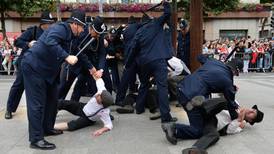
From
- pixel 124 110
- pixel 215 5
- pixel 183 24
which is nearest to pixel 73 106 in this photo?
pixel 124 110

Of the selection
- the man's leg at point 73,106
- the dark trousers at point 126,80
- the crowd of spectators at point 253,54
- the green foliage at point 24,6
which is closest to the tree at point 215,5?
the crowd of spectators at point 253,54

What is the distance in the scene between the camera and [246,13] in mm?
30562

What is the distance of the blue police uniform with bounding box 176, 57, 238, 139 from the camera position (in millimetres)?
5242

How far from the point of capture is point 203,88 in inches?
209

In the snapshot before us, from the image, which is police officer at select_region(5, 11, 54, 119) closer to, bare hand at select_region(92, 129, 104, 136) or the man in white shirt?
the man in white shirt

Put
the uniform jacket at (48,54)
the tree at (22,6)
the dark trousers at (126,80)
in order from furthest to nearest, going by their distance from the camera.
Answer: the tree at (22,6)
the dark trousers at (126,80)
the uniform jacket at (48,54)

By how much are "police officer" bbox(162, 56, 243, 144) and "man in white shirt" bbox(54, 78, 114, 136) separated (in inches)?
41.6

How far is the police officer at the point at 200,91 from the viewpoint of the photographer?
17.2 feet

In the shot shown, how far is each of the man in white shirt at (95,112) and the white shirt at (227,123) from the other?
157cm

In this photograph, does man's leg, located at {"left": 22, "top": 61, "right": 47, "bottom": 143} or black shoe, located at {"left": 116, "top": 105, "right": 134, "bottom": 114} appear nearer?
man's leg, located at {"left": 22, "top": 61, "right": 47, "bottom": 143}

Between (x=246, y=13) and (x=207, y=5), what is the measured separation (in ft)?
28.6

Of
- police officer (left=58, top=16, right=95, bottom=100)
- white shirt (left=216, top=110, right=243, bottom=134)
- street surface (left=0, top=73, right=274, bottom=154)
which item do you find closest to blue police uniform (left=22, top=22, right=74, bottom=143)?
street surface (left=0, top=73, right=274, bottom=154)

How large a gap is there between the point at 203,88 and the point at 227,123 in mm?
850

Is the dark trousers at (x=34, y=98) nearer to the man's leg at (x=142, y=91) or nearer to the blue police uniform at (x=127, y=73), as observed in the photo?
the man's leg at (x=142, y=91)
